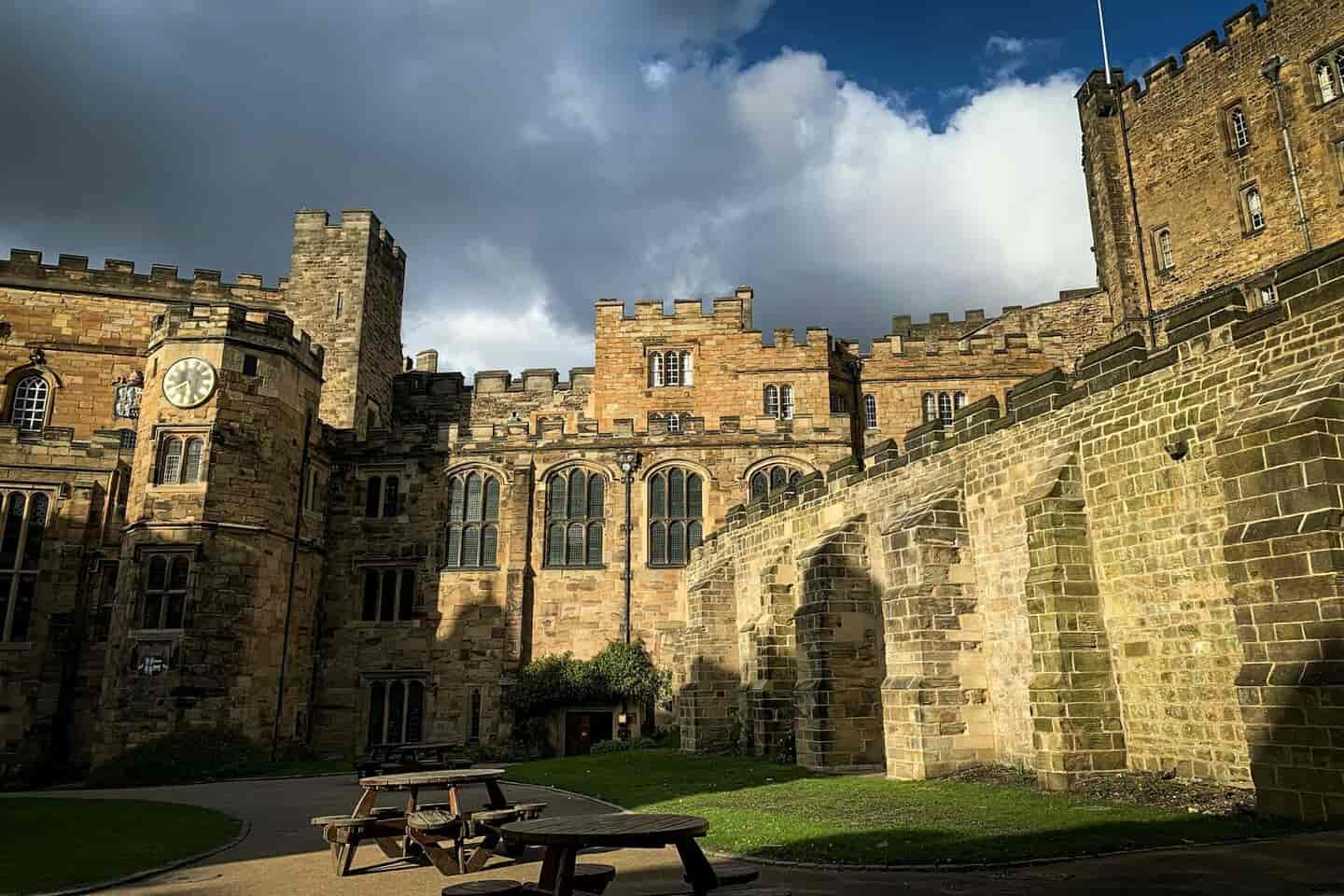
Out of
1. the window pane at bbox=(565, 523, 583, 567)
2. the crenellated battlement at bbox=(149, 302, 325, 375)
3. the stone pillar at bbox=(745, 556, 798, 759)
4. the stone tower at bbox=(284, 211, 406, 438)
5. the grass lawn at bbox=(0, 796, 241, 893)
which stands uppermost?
the stone tower at bbox=(284, 211, 406, 438)

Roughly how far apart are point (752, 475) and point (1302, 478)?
21.4m

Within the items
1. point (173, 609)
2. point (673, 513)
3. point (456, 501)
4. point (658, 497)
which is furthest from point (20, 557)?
point (673, 513)

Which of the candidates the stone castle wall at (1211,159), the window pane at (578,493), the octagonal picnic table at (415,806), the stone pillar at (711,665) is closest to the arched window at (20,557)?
the window pane at (578,493)

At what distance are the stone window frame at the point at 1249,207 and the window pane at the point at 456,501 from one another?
93.4 ft

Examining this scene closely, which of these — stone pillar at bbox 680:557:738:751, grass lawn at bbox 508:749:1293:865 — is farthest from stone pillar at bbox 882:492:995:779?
stone pillar at bbox 680:557:738:751

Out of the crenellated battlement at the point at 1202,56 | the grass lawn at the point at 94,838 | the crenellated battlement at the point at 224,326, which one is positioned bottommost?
the grass lawn at the point at 94,838

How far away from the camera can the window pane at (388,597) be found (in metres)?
30.1

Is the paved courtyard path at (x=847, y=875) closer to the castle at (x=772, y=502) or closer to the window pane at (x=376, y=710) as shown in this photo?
the castle at (x=772, y=502)

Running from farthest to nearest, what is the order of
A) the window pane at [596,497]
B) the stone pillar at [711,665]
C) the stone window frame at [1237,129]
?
1. the stone window frame at [1237,129]
2. the window pane at [596,497]
3. the stone pillar at [711,665]

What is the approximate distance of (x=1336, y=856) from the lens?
756 centimetres

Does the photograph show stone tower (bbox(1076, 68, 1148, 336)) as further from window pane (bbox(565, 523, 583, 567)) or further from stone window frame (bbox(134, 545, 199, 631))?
stone window frame (bbox(134, 545, 199, 631))

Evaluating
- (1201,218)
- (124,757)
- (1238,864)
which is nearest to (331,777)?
(124,757)

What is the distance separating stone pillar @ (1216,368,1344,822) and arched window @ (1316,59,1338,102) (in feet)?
88.2

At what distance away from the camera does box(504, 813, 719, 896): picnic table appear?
6.57 meters
